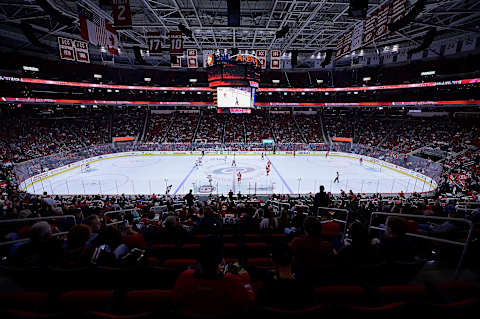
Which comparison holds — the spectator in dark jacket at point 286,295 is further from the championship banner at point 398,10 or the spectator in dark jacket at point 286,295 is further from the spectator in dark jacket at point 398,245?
the championship banner at point 398,10

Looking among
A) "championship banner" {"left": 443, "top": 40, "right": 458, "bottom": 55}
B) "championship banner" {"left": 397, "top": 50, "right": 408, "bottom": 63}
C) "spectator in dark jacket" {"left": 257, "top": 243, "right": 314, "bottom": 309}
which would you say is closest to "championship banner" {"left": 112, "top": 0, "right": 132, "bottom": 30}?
"spectator in dark jacket" {"left": 257, "top": 243, "right": 314, "bottom": 309}

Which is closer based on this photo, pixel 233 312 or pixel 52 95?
pixel 233 312

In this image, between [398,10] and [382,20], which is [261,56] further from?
[398,10]

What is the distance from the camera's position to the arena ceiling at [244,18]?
17.9 m

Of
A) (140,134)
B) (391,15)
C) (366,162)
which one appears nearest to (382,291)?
(391,15)

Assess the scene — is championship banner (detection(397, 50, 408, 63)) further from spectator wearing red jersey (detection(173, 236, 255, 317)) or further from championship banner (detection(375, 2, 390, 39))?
spectator wearing red jersey (detection(173, 236, 255, 317))

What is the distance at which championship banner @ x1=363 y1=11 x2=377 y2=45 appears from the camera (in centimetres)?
1298

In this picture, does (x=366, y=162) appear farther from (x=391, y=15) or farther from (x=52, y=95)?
(x=52, y=95)

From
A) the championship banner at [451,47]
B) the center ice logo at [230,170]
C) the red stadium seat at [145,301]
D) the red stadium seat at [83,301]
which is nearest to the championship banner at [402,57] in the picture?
the championship banner at [451,47]

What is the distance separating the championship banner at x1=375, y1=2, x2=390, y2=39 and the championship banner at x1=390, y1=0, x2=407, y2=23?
0.40 metres

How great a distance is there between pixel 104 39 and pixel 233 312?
17.0 metres

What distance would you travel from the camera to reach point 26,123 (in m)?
A: 33.2

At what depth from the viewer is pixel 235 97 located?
89.0 feet

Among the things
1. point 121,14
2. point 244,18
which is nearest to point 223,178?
point 121,14
